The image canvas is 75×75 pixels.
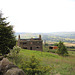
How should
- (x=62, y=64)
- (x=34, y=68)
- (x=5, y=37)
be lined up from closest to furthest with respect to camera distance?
(x=34, y=68), (x=62, y=64), (x=5, y=37)

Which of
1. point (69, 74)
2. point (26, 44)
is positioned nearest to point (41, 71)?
point (69, 74)

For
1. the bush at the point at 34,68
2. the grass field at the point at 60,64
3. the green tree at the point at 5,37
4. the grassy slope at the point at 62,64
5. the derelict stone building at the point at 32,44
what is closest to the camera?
the bush at the point at 34,68

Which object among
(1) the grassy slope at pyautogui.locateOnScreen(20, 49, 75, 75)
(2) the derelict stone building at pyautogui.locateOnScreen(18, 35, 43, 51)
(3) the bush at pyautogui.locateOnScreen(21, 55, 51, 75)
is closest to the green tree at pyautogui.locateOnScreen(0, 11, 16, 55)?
(1) the grassy slope at pyautogui.locateOnScreen(20, 49, 75, 75)

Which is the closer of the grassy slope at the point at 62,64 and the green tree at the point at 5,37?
the grassy slope at the point at 62,64

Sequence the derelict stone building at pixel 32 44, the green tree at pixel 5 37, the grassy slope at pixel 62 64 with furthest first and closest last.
Answer: 1. the derelict stone building at pixel 32 44
2. the green tree at pixel 5 37
3. the grassy slope at pixel 62 64

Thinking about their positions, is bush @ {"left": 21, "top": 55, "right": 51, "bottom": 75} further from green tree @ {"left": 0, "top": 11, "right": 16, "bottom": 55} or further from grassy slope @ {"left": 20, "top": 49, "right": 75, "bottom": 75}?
green tree @ {"left": 0, "top": 11, "right": 16, "bottom": 55}

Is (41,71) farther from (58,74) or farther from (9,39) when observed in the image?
(9,39)

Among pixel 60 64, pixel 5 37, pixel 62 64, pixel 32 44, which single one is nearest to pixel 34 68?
pixel 60 64

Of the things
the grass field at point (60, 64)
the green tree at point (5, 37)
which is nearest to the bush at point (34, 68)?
the grass field at point (60, 64)

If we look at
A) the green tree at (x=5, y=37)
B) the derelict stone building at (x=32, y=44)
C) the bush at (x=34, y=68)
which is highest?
the green tree at (x=5, y=37)

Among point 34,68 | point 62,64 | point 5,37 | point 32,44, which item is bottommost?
point 32,44

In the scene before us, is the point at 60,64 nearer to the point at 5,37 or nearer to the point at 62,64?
the point at 62,64

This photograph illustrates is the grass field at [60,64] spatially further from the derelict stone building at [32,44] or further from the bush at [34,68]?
the derelict stone building at [32,44]

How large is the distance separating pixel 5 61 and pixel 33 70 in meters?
2.77
